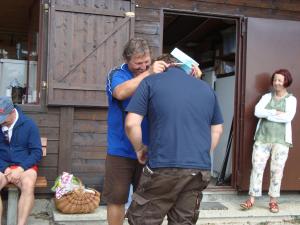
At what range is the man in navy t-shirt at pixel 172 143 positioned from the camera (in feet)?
7.90

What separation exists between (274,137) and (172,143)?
256 cm

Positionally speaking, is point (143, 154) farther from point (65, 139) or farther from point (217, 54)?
point (217, 54)

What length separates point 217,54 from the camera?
679 cm

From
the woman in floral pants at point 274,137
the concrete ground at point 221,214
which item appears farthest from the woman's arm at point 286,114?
the concrete ground at point 221,214

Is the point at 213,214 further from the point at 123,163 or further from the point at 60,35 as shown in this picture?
the point at 60,35

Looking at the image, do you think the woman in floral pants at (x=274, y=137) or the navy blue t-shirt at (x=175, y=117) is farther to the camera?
the woman in floral pants at (x=274, y=137)

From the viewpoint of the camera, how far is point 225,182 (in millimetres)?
5816

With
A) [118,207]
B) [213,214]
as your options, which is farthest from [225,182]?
[118,207]

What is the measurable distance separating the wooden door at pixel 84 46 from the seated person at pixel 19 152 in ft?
2.17

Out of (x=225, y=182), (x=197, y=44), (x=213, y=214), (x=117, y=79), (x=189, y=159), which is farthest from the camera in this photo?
(x=197, y=44)

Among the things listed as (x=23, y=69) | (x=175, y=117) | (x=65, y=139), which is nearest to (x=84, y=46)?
(x=23, y=69)

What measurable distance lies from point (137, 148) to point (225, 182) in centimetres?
348

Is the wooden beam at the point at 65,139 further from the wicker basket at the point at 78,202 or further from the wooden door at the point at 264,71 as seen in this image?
the wooden door at the point at 264,71

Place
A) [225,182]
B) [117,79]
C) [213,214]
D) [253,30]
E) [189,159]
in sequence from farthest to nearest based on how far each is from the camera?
[225,182], [253,30], [213,214], [117,79], [189,159]
